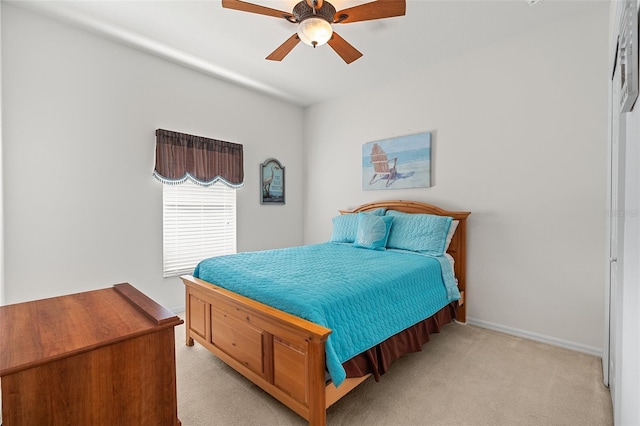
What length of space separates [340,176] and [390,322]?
8.73ft

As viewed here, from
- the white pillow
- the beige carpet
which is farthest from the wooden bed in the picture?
the white pillow

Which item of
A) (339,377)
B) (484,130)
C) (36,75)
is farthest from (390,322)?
(36,75)

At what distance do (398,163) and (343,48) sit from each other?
161cm

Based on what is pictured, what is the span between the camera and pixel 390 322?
6.26 feet

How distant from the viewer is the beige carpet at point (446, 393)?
1.68m

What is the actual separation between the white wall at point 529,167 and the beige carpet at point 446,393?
0.47 metres

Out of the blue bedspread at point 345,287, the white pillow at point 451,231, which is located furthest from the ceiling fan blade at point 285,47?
the white pillow at point 451,231

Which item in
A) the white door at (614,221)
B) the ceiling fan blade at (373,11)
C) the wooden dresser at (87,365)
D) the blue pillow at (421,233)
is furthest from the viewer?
the blue pillow at (421,233)

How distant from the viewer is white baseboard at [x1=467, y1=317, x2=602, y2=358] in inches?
95.6

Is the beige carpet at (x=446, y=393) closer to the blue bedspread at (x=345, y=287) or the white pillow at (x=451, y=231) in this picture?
the blue bedspread at (x=345, y=287)

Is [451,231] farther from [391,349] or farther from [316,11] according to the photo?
[316,11]

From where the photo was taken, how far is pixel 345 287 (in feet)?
5.87

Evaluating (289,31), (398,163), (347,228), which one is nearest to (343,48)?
(289,31)

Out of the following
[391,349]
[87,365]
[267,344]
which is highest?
[87,365]
